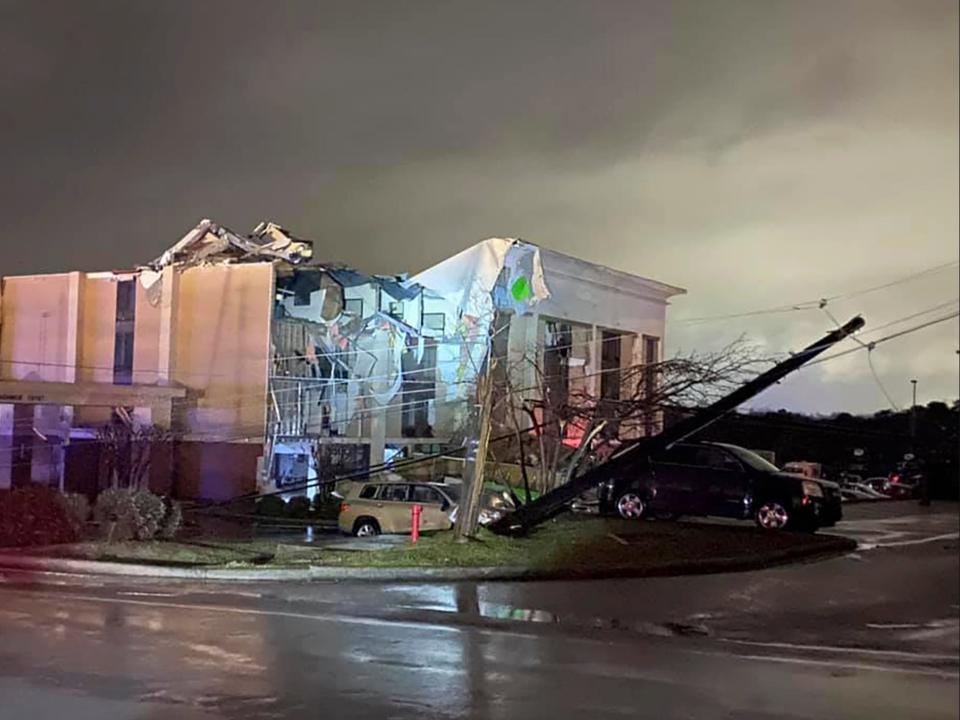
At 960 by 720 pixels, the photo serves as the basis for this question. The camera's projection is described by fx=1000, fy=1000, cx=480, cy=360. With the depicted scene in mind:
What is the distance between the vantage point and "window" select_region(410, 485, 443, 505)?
11.8ft

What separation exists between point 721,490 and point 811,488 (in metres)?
0.58

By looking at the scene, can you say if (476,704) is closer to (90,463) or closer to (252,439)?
(252,439)

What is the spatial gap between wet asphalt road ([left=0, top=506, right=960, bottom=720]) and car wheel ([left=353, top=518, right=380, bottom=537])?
25 cm

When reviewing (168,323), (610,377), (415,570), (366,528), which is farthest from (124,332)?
(415,570)

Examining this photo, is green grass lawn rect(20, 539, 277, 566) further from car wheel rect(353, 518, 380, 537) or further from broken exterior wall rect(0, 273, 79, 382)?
broken exterior wall rect(0, 273, 79, 382)

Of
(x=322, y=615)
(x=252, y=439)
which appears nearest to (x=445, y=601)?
(x=322, y=615)

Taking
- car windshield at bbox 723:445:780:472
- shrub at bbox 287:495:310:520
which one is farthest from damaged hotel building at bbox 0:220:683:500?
shrub at bbox 287:495:310:520

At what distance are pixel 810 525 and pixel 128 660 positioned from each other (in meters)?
2.09

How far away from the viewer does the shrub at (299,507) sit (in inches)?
122

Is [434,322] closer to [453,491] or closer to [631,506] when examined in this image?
[631,506]

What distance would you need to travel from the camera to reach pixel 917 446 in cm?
121

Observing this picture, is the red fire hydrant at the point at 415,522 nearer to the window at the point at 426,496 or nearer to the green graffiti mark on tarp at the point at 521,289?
the window at the point at 426,496

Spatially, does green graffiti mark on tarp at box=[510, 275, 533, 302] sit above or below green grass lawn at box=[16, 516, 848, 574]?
above

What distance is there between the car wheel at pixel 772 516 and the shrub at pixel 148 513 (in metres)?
1.62
